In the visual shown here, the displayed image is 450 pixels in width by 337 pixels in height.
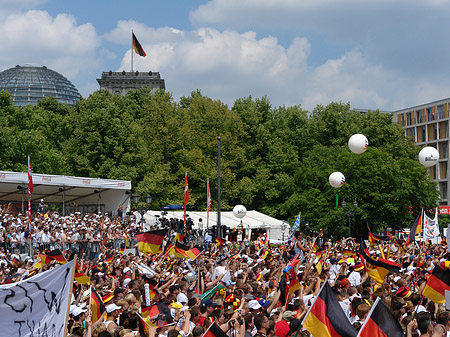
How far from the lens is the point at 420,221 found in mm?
26297

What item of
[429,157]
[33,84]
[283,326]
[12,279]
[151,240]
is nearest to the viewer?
[283,326]

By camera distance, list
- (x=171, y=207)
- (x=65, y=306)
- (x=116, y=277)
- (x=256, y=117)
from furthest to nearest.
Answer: (x=256, y=117)
(x=171, y=207)
(x=116, y=277)
(x=65, y=306)

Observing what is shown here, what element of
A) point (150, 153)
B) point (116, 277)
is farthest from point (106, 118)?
point (116, 277)

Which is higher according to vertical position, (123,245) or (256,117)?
(256,117)

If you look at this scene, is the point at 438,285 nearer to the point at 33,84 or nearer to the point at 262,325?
the point at 262,325

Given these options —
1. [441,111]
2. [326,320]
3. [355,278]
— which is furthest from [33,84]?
[326,320]

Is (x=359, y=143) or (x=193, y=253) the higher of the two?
(x=359, y=143)

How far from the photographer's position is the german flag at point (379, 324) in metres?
7.47

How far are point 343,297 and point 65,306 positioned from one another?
5.21 meters

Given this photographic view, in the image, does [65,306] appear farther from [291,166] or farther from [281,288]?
[291,166]

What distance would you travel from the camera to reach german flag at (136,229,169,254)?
1866 centimetres

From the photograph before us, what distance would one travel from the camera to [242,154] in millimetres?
60344

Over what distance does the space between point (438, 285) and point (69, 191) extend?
34010 mm

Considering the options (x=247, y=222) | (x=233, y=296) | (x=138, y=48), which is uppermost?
(x=138, y=48)
